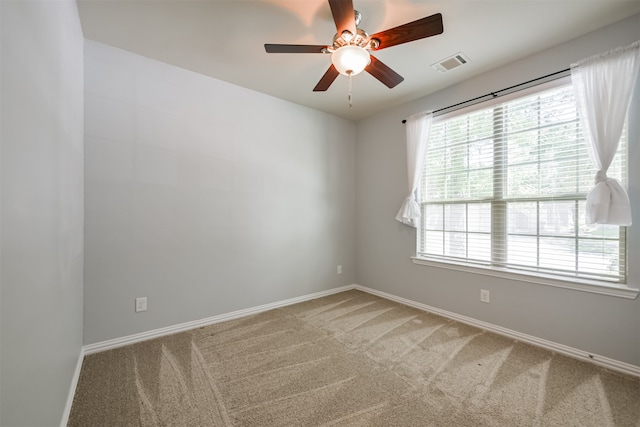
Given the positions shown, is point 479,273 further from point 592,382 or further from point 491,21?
point 491,21

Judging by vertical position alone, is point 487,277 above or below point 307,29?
below

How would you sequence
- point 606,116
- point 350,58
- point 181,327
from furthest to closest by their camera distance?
1. point 181,327
2. point 606,116
3. point 350,58

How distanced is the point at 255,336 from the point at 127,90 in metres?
2.52

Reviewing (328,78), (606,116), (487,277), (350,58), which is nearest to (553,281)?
(487,277)

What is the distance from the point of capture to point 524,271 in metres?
2.49

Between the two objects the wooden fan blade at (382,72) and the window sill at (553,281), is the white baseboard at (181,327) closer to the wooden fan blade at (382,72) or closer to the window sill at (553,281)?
the window sill at (553,281)

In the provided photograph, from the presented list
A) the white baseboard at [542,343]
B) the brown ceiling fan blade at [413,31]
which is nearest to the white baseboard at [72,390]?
the brown ceiling fan blade at [413,31]

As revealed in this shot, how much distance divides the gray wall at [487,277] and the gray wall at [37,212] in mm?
3216

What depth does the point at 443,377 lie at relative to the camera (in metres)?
1.90

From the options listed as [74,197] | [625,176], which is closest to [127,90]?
[74,197]

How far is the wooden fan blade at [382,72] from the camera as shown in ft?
6.49

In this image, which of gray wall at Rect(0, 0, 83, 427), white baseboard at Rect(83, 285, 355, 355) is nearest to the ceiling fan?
gray wall at Rect(0, 0, 83, 427)

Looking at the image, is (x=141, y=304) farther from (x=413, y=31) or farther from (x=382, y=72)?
(x=413, y=31)

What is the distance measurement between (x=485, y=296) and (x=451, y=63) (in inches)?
91.7
